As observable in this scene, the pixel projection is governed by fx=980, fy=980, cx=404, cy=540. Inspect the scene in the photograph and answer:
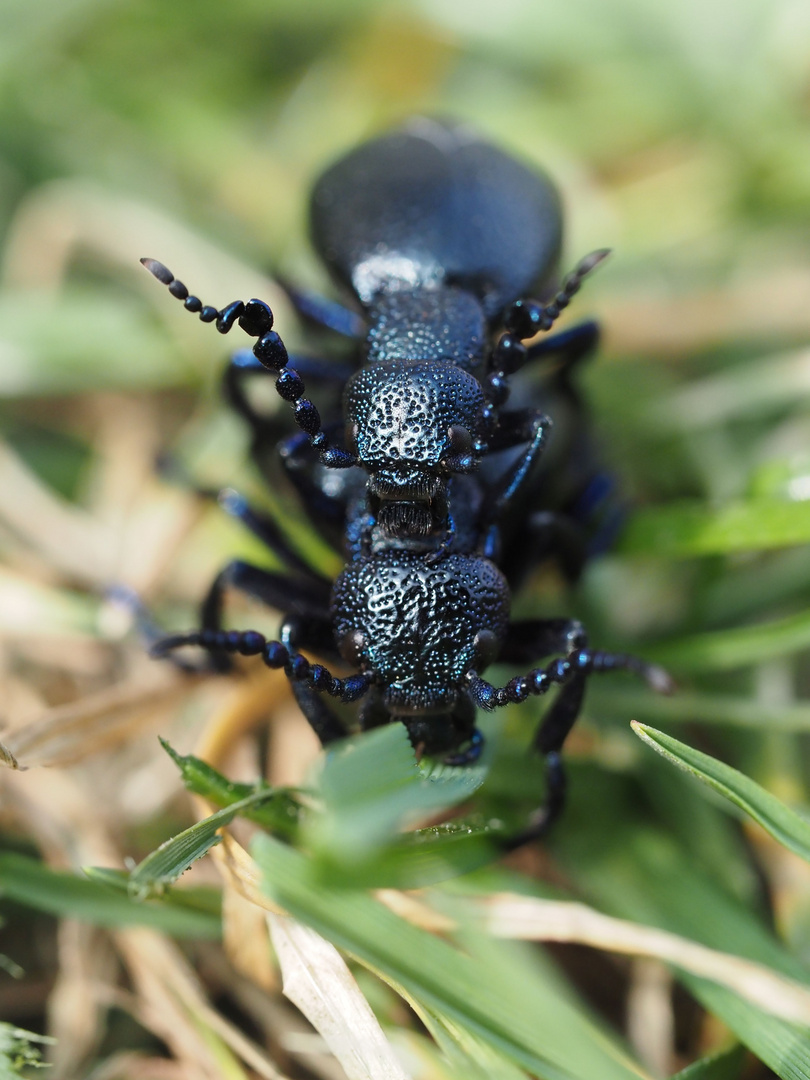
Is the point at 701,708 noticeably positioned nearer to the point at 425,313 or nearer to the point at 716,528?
the point at 716,528

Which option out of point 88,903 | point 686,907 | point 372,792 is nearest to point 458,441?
point 372,792

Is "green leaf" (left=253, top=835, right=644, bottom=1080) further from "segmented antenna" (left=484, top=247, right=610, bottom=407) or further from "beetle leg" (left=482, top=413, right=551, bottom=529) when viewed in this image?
"segmented antenna" (left=484, top=247, right=610, bottom=407)

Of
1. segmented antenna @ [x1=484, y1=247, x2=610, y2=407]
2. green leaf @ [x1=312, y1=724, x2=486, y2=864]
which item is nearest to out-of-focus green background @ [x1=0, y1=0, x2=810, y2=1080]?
green leaf @ [x1=312, y1=724, x2=486, y2=864]

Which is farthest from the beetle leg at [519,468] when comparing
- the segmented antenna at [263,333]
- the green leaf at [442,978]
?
the green leaf at [442,978]

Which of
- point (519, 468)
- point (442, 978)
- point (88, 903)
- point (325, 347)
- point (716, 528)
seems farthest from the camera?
point (325, 347)

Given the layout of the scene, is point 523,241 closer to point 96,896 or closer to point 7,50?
point 96,896

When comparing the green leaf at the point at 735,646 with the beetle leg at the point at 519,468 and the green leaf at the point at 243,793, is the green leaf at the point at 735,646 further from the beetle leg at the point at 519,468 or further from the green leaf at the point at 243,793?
the green leaf at the point at 243,793
